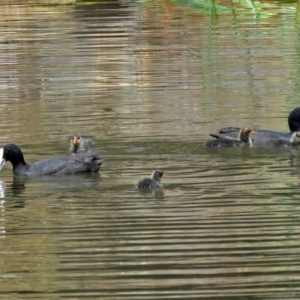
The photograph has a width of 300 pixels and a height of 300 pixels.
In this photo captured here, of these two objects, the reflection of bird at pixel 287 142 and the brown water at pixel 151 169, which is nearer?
the brown water at pixel 151 169

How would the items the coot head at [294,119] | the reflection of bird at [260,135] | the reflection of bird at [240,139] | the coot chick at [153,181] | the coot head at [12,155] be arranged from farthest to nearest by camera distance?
the coot head at [294,119] → the reflection of bird at [260,135] → the reflection of bird at [240,139] → the coot head at [12,155] → the coot chick at [153,181]

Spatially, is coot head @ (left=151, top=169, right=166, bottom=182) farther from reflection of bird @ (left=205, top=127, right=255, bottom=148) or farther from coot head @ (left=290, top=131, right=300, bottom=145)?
coot head @ (left=290, top=131, right=300, bottom=145)

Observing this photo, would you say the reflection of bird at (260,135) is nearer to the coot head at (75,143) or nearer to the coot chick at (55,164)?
the coot head at (75,143)

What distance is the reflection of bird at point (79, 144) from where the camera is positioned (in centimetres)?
1481

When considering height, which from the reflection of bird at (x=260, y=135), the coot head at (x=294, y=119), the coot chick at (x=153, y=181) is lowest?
the coot head at (x=294, y=119)

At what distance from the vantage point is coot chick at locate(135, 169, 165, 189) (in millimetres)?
12422

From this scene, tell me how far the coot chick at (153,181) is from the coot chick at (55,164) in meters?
1.31

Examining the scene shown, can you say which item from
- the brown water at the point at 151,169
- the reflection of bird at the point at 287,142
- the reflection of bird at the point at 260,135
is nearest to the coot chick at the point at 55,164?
the brown water at the point at 151,169

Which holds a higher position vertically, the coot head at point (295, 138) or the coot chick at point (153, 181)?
the coot chick at point (153, 181)

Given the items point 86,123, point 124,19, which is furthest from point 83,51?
point 86,123

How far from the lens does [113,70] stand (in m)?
22.5

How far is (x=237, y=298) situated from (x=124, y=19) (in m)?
23.8

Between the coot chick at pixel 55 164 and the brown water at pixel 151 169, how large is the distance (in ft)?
0.46

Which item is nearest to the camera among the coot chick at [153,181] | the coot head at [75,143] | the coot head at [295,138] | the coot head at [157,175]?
the coot chick at [153,181]
